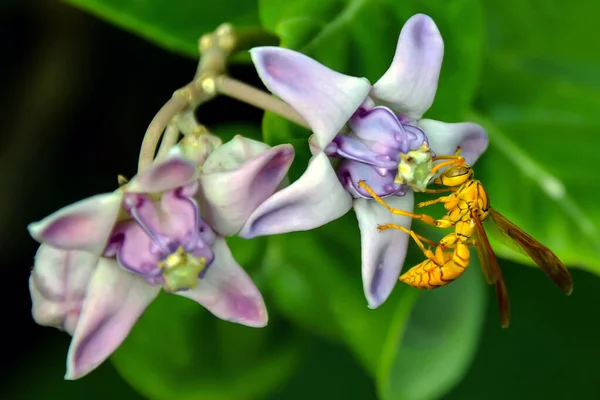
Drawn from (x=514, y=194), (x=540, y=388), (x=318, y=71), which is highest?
(x=318, y=71)

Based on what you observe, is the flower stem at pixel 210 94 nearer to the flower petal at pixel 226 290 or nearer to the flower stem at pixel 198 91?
the flower stem at pixel 198 91

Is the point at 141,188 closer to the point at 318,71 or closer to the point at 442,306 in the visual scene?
the point at 318,71

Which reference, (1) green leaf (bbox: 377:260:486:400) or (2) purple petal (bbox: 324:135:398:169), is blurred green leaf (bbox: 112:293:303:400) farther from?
(2) purple petal (bbox: 324:135:398:169)

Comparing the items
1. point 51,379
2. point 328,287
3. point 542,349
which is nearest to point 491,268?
point 328,287

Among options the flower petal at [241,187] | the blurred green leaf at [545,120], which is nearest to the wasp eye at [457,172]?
the flower petal at [241,187]

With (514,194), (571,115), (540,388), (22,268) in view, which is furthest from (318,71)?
(540,388)

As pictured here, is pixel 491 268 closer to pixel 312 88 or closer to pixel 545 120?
pixel 312 88
